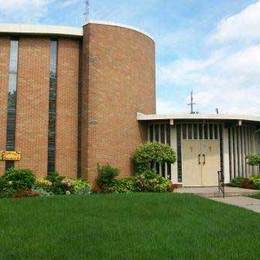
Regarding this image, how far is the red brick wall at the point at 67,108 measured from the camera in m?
22.6

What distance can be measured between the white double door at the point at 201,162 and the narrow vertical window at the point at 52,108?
692 cm

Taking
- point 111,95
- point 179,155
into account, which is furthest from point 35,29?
point 179,155

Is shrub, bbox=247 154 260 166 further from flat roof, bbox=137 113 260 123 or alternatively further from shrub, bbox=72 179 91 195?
shrub, bbox=72 179 91 195

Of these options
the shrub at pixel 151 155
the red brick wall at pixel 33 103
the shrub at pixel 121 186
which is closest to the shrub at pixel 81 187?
the shrub at pixel 121 186

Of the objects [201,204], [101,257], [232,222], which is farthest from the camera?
[201,204]

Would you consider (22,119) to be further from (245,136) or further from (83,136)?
(245,136)

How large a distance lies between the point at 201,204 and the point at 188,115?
1037 cm

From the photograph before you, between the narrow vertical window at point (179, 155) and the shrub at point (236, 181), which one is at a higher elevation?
the narrow vertical window at point (179, 155)

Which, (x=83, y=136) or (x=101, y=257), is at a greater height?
(x=83, y=136)

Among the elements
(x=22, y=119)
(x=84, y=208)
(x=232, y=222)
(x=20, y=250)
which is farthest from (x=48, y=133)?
(x=20, y=250)

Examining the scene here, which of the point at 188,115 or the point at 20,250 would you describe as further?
the point at 188,115

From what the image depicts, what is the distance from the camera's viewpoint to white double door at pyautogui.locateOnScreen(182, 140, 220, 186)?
2514cm

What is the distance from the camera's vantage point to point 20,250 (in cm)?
820

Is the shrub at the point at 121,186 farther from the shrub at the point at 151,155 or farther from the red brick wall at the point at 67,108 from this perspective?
the red brick wall at the point at 67,108
